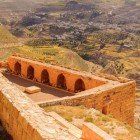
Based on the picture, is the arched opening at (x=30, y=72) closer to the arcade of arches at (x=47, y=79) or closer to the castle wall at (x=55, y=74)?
the arcade of arches at (x=47, y=79)

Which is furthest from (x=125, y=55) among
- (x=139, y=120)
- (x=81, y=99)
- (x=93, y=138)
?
(x=93, y=138)

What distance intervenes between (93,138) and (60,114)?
14.6 feet

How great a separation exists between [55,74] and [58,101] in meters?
6.13

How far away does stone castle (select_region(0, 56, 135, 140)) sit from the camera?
360 inches

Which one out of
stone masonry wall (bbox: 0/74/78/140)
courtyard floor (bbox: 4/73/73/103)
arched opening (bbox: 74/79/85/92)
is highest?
stone masonry wall (bbox: 0/74/78/140)

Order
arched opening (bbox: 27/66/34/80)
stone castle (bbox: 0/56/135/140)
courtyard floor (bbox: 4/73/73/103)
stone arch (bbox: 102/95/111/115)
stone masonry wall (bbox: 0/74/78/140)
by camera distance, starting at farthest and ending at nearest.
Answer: arched opening (bbox: 27/66/34/80) < courtyard floor (bbox: 4/73/73/103) < stone arch (bbox: 102/95/111/115) < stone castle (bbox: 0/56/135/140) < stone masonry wall (bbox: 0/74/78/140)

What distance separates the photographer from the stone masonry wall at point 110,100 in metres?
17.5

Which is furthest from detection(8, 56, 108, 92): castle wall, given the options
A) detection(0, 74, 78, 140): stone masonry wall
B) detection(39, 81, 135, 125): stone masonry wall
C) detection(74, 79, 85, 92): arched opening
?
detection(0, 74, 78, 140): stone masonry wall

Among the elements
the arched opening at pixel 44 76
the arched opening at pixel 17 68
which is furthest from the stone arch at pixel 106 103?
the arched opening at pixel 17 68

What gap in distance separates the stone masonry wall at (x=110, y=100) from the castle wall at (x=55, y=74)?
1204 mm

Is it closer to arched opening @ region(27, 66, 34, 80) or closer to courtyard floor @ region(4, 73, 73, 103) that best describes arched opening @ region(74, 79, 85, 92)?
courtyard floor @ region(4, 73, 73, 103)

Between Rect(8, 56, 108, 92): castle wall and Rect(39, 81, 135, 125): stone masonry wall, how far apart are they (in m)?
1.20

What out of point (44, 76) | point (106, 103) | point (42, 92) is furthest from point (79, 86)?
point (106, 103)

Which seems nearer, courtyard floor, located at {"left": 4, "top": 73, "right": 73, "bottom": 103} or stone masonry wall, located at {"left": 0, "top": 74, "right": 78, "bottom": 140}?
stone masonry wall, located at {"left": 0, "top": 74, "right": 78, "bottom": 140}
